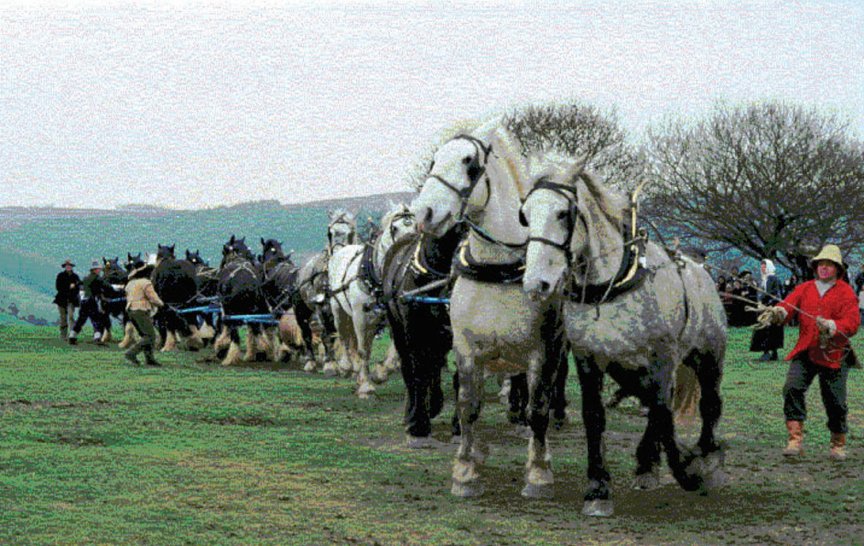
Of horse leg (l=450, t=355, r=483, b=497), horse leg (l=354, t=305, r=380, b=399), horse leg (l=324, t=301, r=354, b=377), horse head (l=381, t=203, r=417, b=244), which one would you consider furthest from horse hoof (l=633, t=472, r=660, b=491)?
horse leg (l=324, t=301, r=354, b=377)

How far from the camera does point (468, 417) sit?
9031mm

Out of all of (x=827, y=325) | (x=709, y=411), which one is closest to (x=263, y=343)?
(x=827, y=325)

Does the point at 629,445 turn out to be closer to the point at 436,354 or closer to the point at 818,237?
the point at 436,354

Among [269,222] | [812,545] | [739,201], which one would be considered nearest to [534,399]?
[812,545]

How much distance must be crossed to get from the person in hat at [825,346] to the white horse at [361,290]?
3.86 m

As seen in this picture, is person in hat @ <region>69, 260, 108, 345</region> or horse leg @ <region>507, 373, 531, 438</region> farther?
person in hat @ <region>69, 260, 108, 345</region>

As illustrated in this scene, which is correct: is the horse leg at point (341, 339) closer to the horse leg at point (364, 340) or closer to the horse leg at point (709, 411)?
the horse leg at point (364, 340)

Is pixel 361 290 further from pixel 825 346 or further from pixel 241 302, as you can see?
pixel 241 302

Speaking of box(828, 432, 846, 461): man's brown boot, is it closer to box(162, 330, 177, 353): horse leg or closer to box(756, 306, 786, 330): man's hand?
box(756, 306, 786, 330): man's hand

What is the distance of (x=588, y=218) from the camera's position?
811cm

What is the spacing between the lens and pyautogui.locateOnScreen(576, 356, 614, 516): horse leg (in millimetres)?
8047

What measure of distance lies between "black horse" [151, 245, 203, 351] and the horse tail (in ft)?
64.6

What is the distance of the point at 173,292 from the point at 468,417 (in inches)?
790

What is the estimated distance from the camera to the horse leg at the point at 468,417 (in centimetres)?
888
